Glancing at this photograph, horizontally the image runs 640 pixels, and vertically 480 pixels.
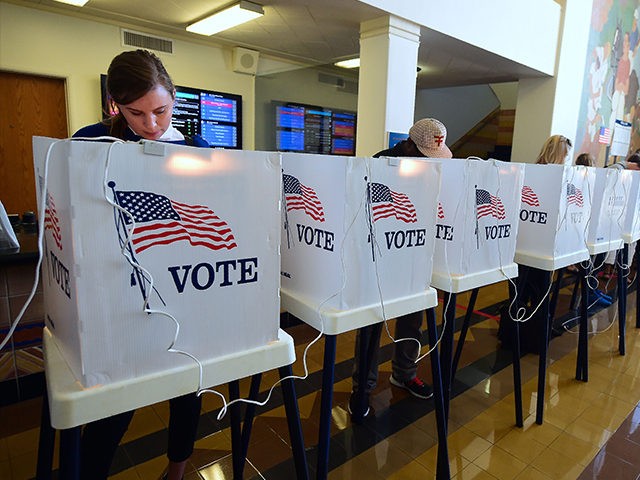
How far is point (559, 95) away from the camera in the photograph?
15.2ft

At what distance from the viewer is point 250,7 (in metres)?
2.81

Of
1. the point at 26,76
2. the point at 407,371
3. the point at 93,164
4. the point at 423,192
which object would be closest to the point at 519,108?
the point at 407,371

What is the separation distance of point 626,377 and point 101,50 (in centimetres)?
424

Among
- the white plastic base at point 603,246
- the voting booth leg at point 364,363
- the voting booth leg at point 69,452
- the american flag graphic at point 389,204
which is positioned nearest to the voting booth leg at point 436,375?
the american flag graphic at point 389,204

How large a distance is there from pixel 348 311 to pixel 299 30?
304 cm

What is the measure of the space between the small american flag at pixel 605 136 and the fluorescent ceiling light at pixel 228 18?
4878 mm

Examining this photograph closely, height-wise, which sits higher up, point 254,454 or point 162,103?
point 162,103

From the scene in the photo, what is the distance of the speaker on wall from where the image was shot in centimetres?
408

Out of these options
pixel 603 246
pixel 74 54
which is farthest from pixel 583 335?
pixel 74 54

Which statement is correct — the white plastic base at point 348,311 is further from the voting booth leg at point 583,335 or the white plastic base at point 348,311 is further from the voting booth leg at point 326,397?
the voting booth leg at point 583,335

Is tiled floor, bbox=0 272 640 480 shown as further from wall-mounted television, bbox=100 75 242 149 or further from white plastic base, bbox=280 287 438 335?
wall-mounted television, bbox=100 75 242 149

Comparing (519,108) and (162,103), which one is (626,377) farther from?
(519,108)

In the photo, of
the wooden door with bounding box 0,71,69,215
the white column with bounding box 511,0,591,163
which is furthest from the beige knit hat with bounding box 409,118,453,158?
the white column with bounding box 511,0,591,163

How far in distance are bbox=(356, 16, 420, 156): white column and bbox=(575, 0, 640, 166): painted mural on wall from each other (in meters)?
3.14
